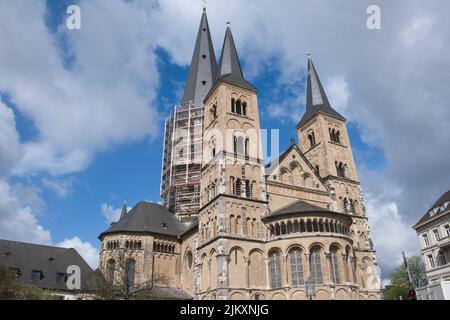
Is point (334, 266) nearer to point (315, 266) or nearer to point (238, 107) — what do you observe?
point (315, 266)

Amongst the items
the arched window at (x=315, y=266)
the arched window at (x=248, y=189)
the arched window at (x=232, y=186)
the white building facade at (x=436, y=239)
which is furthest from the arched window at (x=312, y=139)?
the arched window at (x=315, y=266)

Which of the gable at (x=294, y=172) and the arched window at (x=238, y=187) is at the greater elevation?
the gable at (x=294, y=172)

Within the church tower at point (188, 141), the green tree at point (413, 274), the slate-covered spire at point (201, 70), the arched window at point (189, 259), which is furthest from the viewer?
the slate-covered spire at point (201, 70)

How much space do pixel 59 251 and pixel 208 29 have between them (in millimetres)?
51934

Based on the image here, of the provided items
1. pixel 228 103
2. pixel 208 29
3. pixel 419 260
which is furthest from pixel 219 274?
pixel 208 29

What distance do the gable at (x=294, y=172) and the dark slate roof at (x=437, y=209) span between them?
53.6 feet

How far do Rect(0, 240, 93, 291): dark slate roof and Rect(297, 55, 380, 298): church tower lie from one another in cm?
2868

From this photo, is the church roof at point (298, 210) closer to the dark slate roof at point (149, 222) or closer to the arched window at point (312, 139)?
the arched window at point (312, 139)

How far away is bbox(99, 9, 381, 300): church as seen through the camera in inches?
1235

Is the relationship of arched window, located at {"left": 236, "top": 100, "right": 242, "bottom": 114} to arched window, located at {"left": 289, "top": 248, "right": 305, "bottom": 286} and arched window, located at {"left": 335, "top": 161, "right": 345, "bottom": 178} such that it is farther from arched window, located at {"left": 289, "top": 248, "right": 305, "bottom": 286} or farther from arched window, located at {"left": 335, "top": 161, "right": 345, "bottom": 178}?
arched window, located at {"left": 289, "top": 248, "right": 305, "bottom": 286}

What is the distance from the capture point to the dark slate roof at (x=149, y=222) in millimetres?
42844

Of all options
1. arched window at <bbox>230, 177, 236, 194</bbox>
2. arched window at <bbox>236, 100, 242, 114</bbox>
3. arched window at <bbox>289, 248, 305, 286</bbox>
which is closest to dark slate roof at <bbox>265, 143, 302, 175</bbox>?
arched window at <bbox>230, 177, 236, 194</bbox>

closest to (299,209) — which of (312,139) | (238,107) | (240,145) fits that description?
(240,145)
